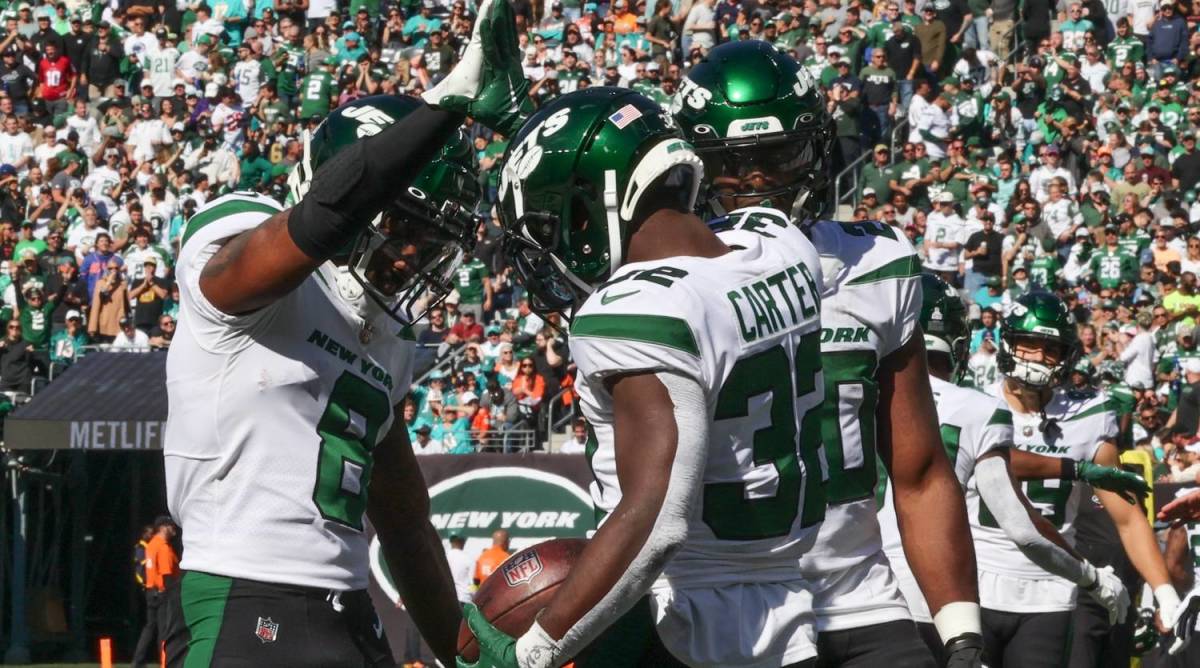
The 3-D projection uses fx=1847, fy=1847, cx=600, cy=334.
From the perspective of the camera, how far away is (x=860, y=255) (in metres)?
3.98

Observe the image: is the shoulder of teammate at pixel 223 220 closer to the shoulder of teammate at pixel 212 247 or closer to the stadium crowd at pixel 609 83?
the shoulder of teammate at pixel 212 247

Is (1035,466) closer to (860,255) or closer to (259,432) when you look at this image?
(860,255)

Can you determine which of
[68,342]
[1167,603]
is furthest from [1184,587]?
[68,342]

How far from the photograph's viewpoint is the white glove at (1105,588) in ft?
18.9

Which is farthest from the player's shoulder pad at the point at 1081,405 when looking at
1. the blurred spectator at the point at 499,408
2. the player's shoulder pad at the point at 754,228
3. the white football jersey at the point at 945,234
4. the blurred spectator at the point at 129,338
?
the blurred spectator at the point at 129,338

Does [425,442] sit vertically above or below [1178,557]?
below

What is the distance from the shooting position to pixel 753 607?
3.24 m

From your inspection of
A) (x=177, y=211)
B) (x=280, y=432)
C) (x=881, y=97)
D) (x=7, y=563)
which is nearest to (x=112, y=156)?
(x=177, y=211)

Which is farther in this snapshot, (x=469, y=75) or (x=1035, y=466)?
(x=1035, y=466)

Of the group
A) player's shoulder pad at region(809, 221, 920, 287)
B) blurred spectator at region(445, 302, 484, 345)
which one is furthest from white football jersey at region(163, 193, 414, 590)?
blurred spectator at region(445, 302, 484, 345)

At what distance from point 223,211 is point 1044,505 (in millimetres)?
3735

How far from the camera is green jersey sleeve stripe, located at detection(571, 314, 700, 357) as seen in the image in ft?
9.80

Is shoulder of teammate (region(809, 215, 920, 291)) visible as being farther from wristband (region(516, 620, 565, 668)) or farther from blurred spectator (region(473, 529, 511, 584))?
blurred spectator (region(473, 529, 511, 584))

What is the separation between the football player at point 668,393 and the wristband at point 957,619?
2.29ft
